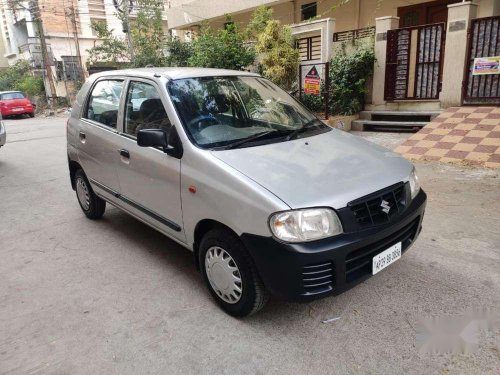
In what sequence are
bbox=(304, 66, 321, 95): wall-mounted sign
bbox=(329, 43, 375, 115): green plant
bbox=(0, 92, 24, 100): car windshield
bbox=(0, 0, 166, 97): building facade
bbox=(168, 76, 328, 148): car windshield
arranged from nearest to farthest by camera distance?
bbox=(168, 76, 328, 148): car windshield
bbox=(304, 66, 321, 95): wall-mounted sign
bbox=(329, 43, 375, 115): green plant
bbox=(0, 92, 24, 100): car windshield
bbox=(0, 0, 166, 97): building facade

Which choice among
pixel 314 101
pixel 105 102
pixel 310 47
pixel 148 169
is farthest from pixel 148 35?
pixel 148 169

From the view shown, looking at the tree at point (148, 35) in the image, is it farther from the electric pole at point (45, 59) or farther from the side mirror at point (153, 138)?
the side mirror at point (153, 138)

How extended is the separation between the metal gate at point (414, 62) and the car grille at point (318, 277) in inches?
314

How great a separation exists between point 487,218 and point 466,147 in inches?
112

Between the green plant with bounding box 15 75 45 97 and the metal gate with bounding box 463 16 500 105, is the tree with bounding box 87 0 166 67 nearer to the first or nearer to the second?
the green plant with bounding box 15 75 45 97

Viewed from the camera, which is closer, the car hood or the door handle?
the car hood

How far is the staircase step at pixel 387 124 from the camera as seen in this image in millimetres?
8719

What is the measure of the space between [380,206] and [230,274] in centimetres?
110

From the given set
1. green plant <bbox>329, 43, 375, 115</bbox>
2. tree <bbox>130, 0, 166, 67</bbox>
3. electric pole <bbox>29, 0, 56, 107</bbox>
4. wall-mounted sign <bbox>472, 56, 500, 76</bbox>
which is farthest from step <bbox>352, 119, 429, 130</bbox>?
electric pole <bbox>29, 0, 56, 107</bbox>

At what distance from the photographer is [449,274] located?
3.26 meters

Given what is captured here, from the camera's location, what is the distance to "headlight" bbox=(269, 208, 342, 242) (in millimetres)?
2303

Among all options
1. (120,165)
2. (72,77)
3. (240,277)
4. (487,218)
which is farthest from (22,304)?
(72,77)

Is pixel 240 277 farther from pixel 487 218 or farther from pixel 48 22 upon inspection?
pixel 48 22

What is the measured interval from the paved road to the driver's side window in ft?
4.17
